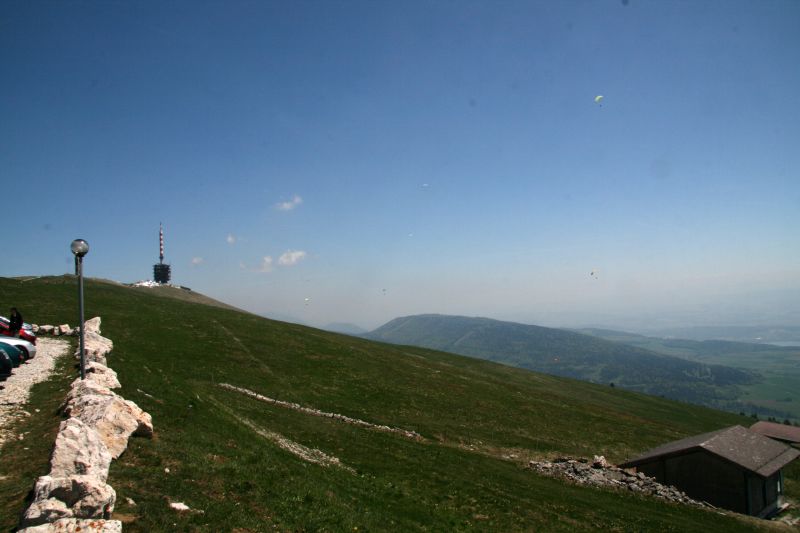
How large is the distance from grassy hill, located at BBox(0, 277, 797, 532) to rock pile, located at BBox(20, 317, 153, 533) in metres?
0.92

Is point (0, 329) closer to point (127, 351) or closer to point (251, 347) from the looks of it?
point (127, 351)

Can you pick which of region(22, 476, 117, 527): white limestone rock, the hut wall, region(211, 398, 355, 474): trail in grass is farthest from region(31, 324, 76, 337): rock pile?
the hut wall

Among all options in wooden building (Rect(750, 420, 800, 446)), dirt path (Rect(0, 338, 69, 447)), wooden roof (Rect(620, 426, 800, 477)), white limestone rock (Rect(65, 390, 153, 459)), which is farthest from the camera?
wooden building (Rect(750, 420, 800, 446))

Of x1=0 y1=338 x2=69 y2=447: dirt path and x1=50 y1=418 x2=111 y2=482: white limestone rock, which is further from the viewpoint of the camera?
x1=0 y1=338 x2=69 y2=447: dirt path

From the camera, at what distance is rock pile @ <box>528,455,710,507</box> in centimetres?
3631

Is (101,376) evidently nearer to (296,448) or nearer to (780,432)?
(296,448)

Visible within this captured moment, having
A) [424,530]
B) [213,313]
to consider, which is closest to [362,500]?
[424,530]

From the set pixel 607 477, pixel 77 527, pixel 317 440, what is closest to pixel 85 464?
pixel 77 527

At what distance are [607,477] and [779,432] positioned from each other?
4925 cm

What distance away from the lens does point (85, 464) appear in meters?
13.7

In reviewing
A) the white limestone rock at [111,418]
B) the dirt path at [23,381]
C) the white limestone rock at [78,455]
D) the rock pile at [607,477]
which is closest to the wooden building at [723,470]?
the rock pile at [607,477]

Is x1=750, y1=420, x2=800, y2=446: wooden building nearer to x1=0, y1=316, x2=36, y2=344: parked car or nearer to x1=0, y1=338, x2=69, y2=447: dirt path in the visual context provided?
x1=0, y1=338, x2=69, y2=447: dirt path

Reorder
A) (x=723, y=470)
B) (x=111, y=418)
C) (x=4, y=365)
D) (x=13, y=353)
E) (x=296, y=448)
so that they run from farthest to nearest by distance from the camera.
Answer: (x=723, y=470) < (x=13, y=353) < (x=296, y=448) < (x=4, y=365) < (x=111, y=418)

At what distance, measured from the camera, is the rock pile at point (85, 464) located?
35.8 ft
